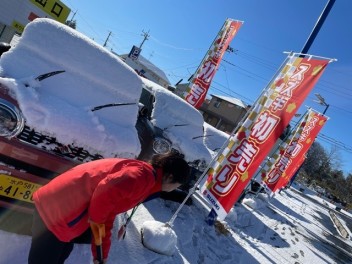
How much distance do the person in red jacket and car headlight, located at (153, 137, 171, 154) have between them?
3423 mm

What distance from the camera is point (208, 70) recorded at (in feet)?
38.4

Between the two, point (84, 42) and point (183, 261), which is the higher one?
point (84, 42)

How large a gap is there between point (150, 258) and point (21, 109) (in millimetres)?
2579

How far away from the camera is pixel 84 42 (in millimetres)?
4250

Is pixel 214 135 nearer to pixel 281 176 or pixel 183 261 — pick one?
pixel 281 176

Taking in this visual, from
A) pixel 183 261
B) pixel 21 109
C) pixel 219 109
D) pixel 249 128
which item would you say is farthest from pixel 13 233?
pixel 219 109

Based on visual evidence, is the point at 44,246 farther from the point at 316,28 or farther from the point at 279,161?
the point at 279,161

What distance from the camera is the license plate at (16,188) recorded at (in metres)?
2.81

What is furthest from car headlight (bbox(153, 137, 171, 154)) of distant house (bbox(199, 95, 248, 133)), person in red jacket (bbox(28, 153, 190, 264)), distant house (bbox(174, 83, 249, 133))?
distant house (bbox(199, 95, 248, 133))

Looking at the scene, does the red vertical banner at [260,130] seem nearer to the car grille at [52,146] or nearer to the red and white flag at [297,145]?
the car grille at [52,146]

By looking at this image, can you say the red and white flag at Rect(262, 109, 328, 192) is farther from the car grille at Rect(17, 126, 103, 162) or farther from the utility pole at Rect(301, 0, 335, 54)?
the car grille at Rect(17, 126, 103, 162)

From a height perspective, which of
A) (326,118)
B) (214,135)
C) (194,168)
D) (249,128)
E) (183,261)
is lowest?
(183,261)

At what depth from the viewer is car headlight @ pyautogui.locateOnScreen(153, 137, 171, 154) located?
220 inches

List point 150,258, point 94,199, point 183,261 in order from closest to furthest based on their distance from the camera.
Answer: point 94,199
point 150,258
point 183,261
